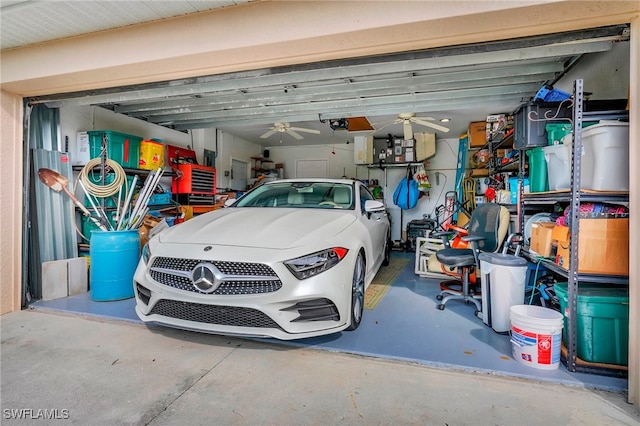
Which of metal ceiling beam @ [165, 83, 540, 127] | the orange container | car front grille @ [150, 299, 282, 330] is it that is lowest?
car front grille @ [150, 299, 282, 330]

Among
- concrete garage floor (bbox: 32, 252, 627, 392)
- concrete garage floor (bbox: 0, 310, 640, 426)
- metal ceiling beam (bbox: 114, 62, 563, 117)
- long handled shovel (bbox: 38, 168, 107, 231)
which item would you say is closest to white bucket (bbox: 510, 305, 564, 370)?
concrete garage floor (bbox: 32, 252, 627, 392)

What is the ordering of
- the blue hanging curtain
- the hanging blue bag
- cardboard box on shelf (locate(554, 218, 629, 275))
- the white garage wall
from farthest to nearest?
the white garage wall < the hanging blue bag < the blue hanging curtain < cardboard box on shelf (locate(554, 218, 629, 275))

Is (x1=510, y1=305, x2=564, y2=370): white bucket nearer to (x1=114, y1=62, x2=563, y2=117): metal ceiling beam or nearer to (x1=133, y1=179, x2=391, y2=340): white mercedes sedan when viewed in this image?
(x1=133, y1=179, x2=391, y2=340): white mercedes sedan

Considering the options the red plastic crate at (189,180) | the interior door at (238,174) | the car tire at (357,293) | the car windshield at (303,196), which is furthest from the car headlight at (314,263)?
the interior door at (238,174)

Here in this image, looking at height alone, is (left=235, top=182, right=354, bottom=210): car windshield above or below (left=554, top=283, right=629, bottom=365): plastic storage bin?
above

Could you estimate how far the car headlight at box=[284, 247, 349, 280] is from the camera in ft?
6.23

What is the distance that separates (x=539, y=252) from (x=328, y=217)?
1.62 metres

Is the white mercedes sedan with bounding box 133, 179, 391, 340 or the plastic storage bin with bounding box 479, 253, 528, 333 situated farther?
the plastic storage bin with bounding box 479, 253, 528, 333

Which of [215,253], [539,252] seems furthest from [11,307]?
[539,252]

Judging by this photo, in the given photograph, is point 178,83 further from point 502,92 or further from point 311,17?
point 502,92

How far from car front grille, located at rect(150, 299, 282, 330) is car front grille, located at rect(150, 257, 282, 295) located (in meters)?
0.10

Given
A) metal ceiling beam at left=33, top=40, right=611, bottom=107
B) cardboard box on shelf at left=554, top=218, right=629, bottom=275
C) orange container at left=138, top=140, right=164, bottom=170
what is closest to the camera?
cardboard box on shelf at left=554, top=218, right=629, bottom=275

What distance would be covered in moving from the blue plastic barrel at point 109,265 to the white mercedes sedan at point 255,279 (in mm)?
1057

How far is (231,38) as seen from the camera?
2.00 meters
